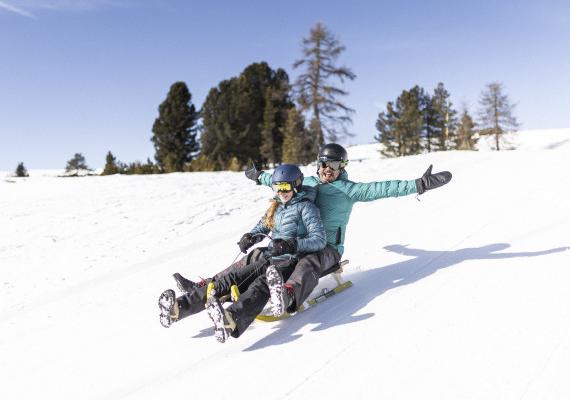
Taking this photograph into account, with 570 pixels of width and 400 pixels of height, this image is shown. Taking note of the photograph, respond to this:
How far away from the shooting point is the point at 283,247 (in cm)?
418

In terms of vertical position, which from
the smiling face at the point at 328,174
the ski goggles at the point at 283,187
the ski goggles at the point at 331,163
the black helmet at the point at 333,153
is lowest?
the ski goggles at the point at 283,187

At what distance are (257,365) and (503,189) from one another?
7.50m

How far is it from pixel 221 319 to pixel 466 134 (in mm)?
49712

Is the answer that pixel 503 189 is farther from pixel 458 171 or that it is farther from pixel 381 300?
pixel 381 300

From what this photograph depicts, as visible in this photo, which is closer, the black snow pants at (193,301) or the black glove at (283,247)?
the black snow pants at (193,301)

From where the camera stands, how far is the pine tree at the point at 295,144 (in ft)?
123

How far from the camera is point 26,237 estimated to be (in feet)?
30.6

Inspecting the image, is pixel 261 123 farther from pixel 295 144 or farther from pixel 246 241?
pixel 246 241

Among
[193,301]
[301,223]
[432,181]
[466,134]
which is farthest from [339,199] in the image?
[466,134]

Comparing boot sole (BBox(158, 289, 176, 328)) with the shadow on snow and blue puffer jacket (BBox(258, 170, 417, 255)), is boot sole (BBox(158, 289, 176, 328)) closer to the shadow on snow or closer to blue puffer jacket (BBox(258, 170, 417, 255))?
the shadow on snow

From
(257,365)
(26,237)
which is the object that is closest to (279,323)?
(257,365)

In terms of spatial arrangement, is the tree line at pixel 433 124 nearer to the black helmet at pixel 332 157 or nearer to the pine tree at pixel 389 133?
the pine tree at pixel 389 133

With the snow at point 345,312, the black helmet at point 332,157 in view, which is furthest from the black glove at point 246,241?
the black helmet at point 332,157

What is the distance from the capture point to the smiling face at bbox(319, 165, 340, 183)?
5.15 m
